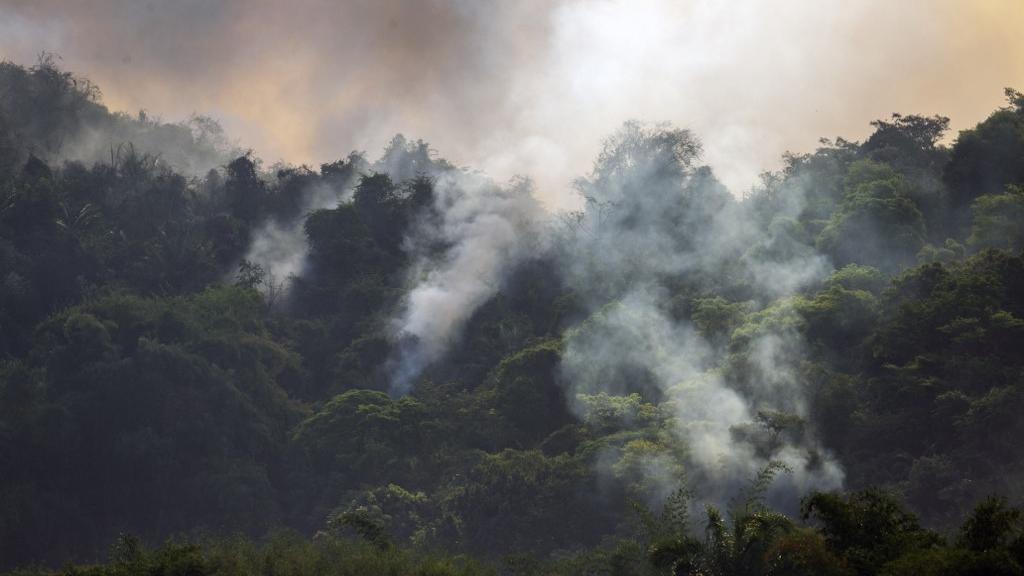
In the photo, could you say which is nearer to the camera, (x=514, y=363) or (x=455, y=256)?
(x=514, y=363)

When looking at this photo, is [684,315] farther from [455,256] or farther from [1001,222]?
[455,256]

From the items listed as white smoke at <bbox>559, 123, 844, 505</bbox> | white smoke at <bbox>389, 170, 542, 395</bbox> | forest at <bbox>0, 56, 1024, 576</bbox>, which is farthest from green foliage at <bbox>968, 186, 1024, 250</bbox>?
white smoke at <bbox>389, 170, 542, 395</bbox>

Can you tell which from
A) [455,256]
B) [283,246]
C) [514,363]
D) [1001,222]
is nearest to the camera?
[1001,222]

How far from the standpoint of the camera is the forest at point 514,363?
43.1m

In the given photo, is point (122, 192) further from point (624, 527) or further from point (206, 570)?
point (206, 570)

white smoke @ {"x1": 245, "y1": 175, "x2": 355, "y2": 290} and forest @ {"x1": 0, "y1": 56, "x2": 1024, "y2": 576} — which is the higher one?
white smoke @ {"x1": 245, "y1": 175, "x2": 355, "y2": 290}

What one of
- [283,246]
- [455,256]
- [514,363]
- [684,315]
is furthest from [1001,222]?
[283,246]

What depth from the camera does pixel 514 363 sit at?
59281 millimetres

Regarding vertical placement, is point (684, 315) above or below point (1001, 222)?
below

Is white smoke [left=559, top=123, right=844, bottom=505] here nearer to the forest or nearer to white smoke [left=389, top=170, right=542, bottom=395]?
the forest

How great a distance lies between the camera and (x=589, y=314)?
211 feet

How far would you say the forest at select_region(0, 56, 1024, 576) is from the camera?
43.1m

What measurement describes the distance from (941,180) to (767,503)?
90.7 feet

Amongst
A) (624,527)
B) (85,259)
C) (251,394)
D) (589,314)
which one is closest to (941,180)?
(589,314)
